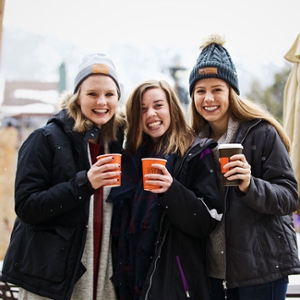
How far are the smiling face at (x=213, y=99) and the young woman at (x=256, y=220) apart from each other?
9 cm

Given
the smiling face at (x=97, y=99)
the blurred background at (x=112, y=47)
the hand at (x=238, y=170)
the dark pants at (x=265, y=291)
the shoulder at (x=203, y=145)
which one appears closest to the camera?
the hand at (x=238, y=170)

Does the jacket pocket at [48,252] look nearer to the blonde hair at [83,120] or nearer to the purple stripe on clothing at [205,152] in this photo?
the blonde hair at [83,120]

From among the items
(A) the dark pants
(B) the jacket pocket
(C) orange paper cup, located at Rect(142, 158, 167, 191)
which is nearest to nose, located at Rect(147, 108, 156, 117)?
(C) orange paper cup, located at Rect(142, 158, 167, 191)

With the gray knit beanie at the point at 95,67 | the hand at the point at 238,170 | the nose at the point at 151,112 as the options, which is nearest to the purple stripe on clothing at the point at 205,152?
the hand at the point at 238,170

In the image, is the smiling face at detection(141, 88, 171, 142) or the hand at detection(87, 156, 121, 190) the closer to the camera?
the hand at detection(87, 156, 121, 190)

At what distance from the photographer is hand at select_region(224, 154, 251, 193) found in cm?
169

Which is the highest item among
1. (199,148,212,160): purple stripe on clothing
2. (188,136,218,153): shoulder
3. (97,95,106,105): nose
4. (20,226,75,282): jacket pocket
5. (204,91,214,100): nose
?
(204,91,214,100): nose

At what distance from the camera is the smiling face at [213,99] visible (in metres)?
2.13

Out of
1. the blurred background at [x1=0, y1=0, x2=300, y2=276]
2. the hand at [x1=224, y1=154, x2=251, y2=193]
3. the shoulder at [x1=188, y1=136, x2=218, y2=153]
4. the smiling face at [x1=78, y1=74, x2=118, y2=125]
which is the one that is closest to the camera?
the hand at [x1=224, y1=154, x2=251, y2=193]

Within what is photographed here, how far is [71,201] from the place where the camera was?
5.87ft

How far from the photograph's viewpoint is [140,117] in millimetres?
2170

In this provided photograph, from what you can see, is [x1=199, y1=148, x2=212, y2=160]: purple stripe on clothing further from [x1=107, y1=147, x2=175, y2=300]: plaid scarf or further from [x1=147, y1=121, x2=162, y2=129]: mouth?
[x1=147, y1=121, x2=162, y2=129]: mouth

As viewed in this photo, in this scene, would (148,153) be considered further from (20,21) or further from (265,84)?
(20,21)

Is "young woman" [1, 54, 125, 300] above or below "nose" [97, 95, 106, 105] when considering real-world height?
below
